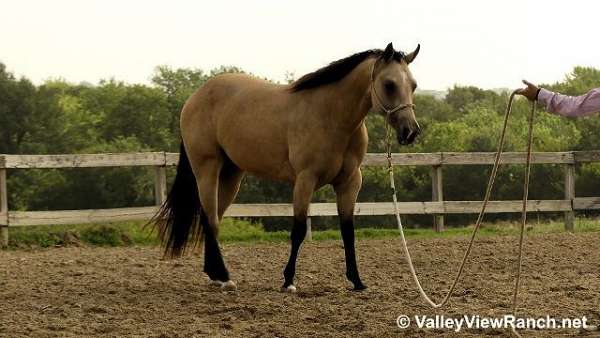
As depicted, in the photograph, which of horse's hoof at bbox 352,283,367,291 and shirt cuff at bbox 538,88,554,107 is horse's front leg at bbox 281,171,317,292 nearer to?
horse's hoof at bbox 352,283,367,291

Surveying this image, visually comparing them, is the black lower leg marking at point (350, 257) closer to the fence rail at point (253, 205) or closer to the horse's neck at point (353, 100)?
the horse's neck at point (353, 100)

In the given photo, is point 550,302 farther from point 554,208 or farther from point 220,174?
point 554,208

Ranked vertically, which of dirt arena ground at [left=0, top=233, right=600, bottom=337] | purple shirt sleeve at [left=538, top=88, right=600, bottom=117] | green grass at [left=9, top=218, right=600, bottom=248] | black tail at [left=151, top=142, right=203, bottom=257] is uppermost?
purple shirt sleeve at [left=538, top=88, right=600, bottom=117]

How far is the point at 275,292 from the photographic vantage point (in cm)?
653

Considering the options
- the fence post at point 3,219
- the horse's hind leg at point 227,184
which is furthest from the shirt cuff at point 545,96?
the fence post at point 3,219

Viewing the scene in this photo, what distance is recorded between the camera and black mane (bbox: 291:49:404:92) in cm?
662

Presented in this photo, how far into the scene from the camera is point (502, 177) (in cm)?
3428

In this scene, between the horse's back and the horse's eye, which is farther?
the horse's back

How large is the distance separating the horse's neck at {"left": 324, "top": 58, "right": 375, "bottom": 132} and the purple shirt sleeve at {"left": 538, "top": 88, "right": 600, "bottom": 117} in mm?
2438

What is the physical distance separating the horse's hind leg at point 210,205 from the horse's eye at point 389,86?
2.11 meters

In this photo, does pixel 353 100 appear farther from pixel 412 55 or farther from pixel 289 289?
pixel 289 289

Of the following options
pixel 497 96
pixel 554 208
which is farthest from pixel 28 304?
pixel 497 96

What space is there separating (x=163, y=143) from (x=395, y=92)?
37.2 metres

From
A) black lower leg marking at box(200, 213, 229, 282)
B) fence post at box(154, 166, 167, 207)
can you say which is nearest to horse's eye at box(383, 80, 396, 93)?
black lower leg marking at box(200, 213, 229, 282)
